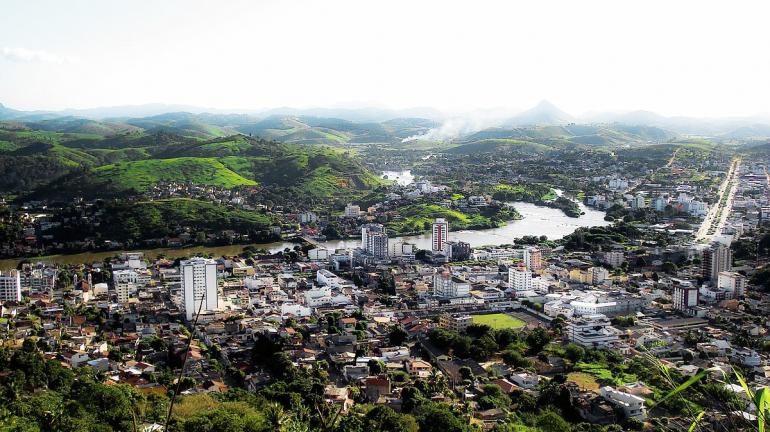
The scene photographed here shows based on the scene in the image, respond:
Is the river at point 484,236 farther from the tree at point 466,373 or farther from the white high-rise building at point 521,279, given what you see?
the tree at point 466,373

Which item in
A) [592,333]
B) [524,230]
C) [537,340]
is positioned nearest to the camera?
[537,340]

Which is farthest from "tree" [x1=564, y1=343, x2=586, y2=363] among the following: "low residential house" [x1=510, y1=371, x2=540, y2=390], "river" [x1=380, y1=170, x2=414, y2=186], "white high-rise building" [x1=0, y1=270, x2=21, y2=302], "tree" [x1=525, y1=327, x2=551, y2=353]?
"river" [x1=380, y1=170, x2=414, y2=186]

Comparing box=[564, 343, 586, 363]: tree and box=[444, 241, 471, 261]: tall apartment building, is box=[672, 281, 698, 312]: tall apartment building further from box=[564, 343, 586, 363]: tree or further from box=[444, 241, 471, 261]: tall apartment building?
box=[444, 241, 471, 261]: tall apartment building

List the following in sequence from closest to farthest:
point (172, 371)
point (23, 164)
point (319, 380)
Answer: point (319, 380), point (172, 371), point (23, 164)

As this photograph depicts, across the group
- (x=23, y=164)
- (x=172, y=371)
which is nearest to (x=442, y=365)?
(x=172, y=371)

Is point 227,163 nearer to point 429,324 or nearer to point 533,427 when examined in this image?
point 429,324

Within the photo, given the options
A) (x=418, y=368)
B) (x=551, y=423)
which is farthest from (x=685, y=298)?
(x=551, y=423)

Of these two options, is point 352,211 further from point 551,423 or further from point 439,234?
point 551,423
